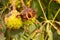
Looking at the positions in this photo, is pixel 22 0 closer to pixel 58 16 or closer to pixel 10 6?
pixel 10 6

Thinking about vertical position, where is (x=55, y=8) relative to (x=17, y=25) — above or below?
above

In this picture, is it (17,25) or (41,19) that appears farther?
(41,19)

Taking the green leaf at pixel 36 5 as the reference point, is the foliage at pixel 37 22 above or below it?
below

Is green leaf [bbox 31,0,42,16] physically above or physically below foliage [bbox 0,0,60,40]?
above

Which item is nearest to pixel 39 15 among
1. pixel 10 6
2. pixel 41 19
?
pixel 41 19

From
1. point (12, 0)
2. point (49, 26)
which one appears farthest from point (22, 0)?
point (49, 26)

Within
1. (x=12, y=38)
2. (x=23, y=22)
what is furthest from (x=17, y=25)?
(x=12, y=38)

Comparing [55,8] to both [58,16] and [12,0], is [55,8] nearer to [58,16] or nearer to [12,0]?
[58,16]

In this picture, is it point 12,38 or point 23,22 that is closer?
point 23,22

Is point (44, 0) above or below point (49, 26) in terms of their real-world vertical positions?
above
